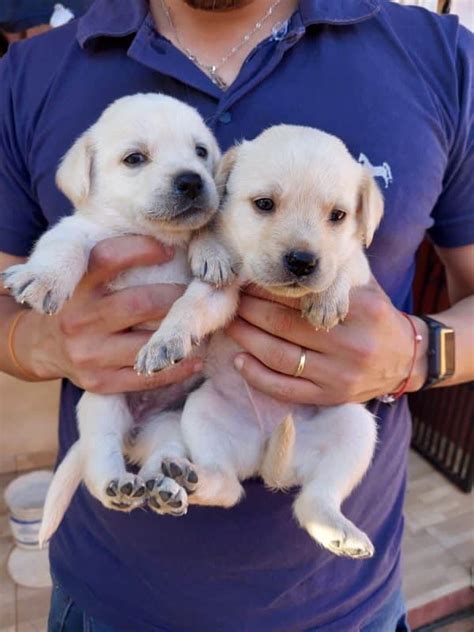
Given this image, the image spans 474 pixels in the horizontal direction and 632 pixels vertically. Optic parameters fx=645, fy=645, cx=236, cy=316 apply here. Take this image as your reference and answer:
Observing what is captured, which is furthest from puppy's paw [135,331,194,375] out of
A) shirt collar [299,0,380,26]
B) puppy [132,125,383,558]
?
shirt collar [299,0,380,26]

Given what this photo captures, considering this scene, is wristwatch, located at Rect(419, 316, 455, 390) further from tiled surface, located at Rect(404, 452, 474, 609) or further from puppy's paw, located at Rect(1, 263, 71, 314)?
tiled surface, located at Rect(404, 452, 474, 609)

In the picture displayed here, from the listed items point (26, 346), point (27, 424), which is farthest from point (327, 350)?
point (27, 424)

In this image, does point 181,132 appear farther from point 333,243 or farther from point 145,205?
point 333,243

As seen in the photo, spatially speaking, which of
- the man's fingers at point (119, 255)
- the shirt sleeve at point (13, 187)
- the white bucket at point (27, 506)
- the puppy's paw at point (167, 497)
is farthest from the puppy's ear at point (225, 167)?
the white bucket at point (27, 506)

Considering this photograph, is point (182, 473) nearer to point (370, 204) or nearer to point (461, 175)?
point (370, 204)

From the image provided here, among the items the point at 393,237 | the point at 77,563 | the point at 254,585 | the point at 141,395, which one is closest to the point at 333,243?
the point at 393,237

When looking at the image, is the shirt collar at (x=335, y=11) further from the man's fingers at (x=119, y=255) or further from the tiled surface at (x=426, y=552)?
the tiled surface at (x=426, y=552)
